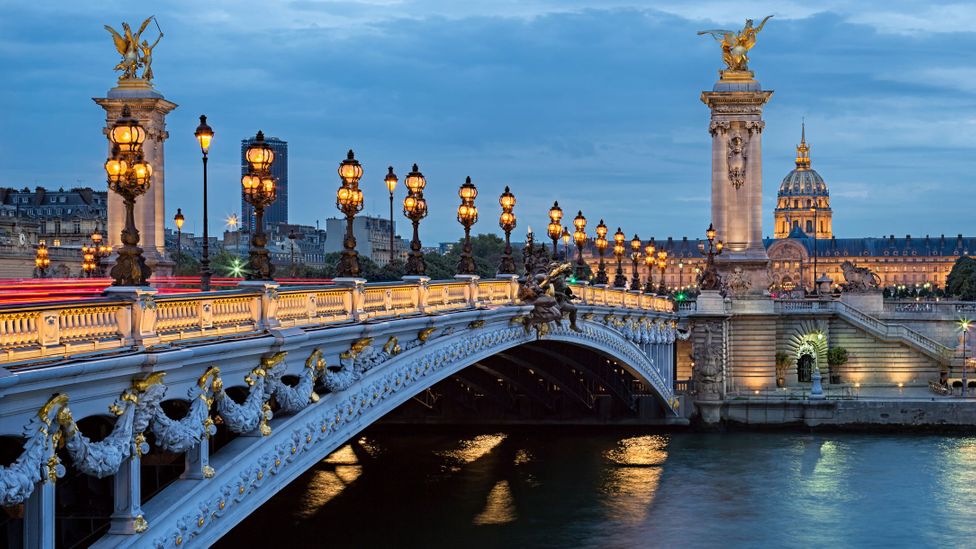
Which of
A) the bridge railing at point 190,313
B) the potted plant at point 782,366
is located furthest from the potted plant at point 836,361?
the bridge railing at point 190,313

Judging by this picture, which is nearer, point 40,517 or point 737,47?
point 40,517

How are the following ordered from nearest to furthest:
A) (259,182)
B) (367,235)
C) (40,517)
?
1. (40,517)
2. (259,182)
3. (367,235)

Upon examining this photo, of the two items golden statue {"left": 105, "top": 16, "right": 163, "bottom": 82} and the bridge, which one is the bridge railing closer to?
the bridge

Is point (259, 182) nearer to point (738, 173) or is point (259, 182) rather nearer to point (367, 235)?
point (738, 173)

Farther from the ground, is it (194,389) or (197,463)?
(194,389)

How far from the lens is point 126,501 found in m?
15.2

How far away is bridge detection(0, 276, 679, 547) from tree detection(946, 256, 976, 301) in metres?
108

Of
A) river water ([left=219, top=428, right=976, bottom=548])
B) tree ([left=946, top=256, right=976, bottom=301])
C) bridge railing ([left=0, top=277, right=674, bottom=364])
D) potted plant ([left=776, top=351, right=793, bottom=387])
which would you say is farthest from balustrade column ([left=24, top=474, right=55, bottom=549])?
tree ([left=946, top=256, right=976, bottom=301])

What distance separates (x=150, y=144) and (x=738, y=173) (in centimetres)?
3061

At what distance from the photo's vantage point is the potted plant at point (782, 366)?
229 ft

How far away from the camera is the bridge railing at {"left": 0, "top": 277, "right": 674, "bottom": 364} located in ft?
44.5

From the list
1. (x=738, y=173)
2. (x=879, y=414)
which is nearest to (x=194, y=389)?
(x=879, y=414)

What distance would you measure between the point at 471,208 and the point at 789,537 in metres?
12.3

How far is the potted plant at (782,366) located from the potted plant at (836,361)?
180cm
